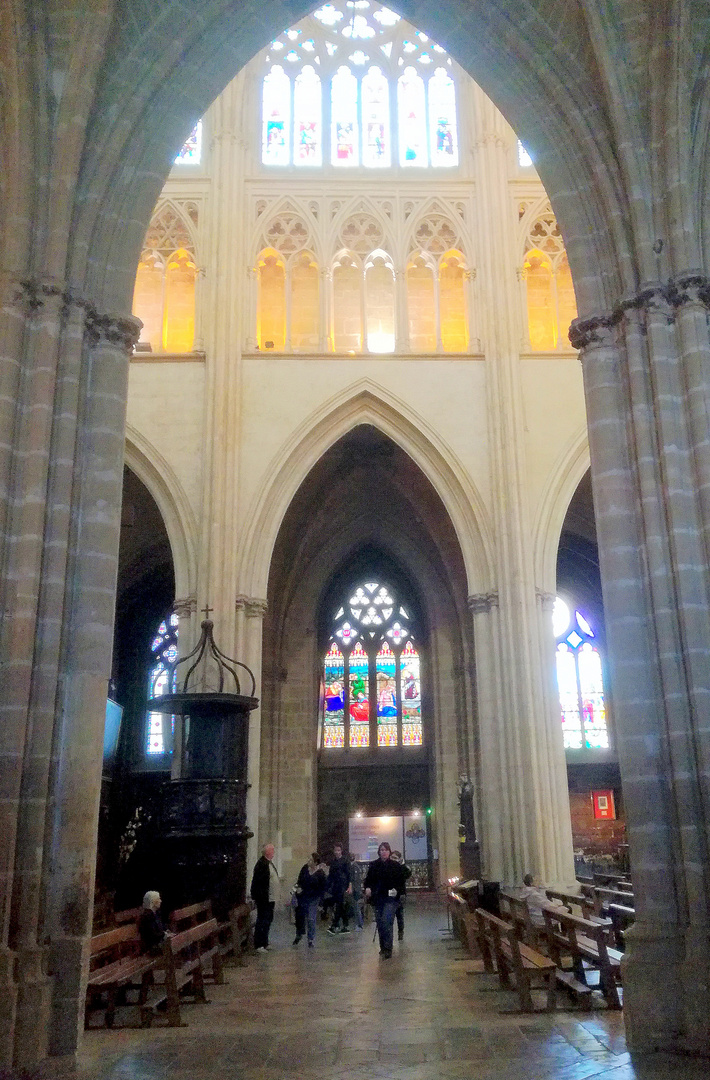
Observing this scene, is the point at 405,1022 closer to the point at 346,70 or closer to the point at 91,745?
the point at 91,745

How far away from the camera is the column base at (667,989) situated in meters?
5.87

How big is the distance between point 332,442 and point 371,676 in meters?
7.31

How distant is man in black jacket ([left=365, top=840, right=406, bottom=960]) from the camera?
33.7 ft

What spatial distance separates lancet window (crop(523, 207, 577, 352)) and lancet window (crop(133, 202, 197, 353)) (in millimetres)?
6233

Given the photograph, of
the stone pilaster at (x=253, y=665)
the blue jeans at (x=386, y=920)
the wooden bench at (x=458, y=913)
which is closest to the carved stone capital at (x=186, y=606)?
the stone pilaster at (x=253, y=665)

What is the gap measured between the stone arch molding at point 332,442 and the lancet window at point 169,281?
9.84 feet

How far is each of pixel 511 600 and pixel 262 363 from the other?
19.9 feet

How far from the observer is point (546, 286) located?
60.3 ft

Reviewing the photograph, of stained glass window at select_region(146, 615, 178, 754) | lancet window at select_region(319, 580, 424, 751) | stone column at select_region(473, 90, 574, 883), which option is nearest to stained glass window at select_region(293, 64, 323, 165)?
stone column at select_region(473, 90, 574, 883)

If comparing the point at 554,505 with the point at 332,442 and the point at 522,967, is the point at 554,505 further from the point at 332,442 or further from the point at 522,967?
the point at 522,967

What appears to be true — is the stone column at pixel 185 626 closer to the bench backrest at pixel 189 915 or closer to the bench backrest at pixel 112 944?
the bench backrest at pixel 189 915

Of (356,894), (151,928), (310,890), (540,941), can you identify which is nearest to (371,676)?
(356,894)

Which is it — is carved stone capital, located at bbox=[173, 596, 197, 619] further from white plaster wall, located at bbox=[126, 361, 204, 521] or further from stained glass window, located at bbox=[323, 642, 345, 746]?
stained glass window, located at bbox=[323, 642, 345, 746]

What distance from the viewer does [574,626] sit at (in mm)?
23375
